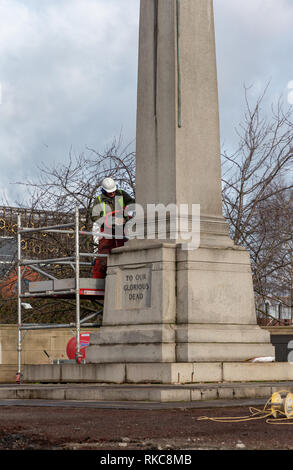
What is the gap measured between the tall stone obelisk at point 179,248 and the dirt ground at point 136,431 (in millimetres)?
2891

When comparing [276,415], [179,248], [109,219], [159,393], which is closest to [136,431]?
[276,415]

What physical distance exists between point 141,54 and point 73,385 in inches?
195

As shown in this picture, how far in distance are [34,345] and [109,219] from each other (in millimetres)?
5521

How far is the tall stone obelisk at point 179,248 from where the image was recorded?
11.8 m

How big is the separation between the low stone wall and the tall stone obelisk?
6.38 metres

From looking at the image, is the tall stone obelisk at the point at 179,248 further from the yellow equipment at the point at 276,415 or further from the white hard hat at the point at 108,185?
the yellow equipment at the point at 276,415

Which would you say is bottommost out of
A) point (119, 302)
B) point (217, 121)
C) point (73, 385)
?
point (73, 385)

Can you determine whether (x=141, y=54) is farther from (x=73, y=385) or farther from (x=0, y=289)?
(x=0, y=289)

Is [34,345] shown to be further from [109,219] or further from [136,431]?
[136,431]

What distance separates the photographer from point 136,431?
6.86 metres

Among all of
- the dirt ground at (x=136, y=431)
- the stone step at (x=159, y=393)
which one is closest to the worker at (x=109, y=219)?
the stone step at (x=159, y=393)

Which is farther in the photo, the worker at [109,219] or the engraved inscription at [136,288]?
the worker at [109,219]

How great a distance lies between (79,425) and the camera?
288 inches
